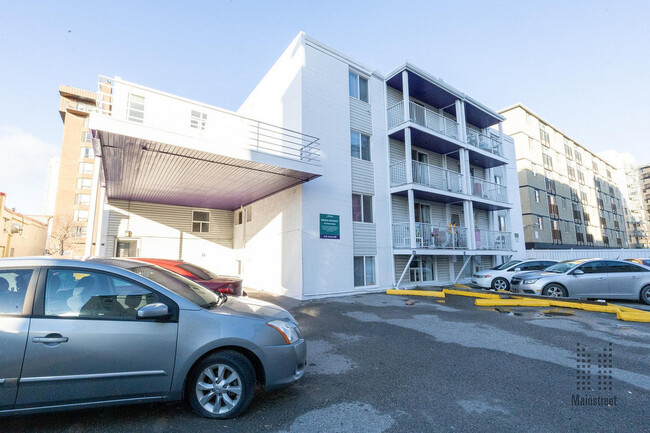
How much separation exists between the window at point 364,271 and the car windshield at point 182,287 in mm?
9364

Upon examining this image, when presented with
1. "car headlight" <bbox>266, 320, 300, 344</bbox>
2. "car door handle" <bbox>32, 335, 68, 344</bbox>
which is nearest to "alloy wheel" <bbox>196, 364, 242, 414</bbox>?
"car headlight" <bbox>266, 320, 300, 344</bbox>

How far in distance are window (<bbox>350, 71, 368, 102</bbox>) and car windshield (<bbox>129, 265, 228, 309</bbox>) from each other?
12.4 m

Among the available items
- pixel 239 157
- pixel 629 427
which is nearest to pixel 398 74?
pixel 239 157

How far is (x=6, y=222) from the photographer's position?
824 inches

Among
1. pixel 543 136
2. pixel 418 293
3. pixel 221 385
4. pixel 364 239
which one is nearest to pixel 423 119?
pixel 364 239

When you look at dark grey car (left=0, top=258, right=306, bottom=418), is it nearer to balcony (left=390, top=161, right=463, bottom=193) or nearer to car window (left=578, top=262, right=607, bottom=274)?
car window (left=578, top=262, right=607, bottom=274)

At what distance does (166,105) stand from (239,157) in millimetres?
4649

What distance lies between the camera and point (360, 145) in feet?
45.2

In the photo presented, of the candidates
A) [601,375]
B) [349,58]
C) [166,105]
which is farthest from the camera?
[349,58]

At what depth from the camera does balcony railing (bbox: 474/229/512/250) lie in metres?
16.3

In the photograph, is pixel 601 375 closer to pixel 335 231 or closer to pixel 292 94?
pixel 335 231

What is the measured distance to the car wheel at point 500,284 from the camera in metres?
12.6

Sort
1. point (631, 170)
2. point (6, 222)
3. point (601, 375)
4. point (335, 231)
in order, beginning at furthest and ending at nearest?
point (631, 170), point (6, 222), point (335, 231), point (601, 375)

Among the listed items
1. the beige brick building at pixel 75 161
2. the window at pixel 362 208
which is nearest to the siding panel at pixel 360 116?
the window at pixel 362 208
